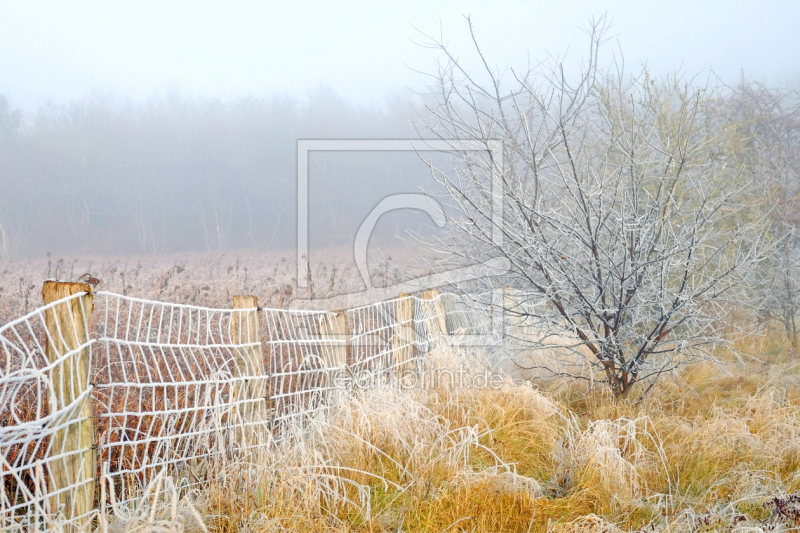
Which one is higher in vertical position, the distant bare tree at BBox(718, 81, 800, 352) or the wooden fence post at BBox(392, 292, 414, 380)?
the distant bare tree at BBox(718, 81, 800, 352)

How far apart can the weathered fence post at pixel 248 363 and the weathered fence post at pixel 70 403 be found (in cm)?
94

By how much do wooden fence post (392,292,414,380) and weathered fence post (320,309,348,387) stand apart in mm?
675

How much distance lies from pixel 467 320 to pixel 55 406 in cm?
587

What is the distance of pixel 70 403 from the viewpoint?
2129mm

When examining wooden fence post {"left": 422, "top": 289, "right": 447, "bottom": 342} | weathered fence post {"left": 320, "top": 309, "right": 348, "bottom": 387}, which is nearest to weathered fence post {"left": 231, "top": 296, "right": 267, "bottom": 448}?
weathered fence post {"left": 320, "top": 309, "right": 348, "bottom": 387}

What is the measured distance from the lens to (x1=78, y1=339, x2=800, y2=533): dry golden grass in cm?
228

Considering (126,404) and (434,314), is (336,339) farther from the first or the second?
(434,314)

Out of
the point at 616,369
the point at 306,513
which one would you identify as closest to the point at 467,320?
the point at 616,369

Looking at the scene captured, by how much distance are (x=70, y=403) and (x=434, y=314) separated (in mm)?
4063

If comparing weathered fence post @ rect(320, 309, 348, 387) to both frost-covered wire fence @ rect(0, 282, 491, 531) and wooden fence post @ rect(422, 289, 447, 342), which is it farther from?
wooden fence post @ rect(422, 289, 447, 342)

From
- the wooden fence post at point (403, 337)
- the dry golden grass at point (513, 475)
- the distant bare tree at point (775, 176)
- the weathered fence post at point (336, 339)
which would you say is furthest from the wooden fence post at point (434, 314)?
the distant bare tree at point (775, 176)

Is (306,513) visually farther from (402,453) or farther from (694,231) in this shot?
(694,231)

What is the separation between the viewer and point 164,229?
1410 inches

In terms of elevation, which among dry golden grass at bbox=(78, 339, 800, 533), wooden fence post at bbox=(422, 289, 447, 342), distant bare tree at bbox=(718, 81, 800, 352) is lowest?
dry golden grass at bbox=(78, 339, 800, 533)
